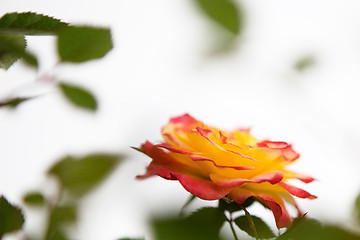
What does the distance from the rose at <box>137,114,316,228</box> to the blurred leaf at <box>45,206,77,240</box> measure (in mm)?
56

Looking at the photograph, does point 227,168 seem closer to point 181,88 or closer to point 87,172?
point 87,172

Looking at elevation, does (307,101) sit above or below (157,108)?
above

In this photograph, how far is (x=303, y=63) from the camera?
11.6 inches

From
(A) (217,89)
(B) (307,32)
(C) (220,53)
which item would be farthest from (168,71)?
(C) (220,53)

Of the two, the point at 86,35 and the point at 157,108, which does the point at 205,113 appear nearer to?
the point at 157,108

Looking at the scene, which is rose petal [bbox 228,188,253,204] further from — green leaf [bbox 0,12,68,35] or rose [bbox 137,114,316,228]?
green leaf [bbox 0,12,68,35]

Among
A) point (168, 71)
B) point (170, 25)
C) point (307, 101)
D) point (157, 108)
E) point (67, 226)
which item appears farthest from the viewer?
point (170, 25)

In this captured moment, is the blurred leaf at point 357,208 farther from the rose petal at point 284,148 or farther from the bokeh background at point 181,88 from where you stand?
the bokeh background at point 181,88

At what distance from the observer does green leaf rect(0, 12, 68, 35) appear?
0.55 ft

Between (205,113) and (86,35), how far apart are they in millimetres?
474

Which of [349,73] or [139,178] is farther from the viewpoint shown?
[349,73]

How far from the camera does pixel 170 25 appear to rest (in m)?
0.70

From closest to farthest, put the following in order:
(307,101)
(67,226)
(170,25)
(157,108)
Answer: (67,226), (307,101), (157,108), (170,25)

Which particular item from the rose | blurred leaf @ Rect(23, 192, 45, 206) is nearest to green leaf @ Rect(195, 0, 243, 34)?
the rose
